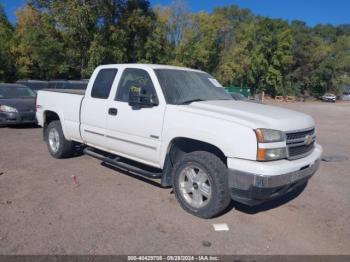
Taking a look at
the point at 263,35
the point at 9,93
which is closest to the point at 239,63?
the point at 263,35

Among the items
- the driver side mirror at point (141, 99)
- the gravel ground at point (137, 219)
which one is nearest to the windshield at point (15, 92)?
the gravel ground at point (137, 219)

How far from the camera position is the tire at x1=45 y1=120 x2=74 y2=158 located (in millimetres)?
6801

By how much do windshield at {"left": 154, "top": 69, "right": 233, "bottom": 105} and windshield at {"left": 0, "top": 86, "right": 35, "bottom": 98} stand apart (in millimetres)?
8480

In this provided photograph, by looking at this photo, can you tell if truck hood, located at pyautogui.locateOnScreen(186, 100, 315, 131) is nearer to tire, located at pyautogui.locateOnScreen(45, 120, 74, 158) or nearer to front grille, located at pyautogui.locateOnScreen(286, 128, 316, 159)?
front grille, located at pyautogui.locateOnScreen(286, 128, 316, 159)

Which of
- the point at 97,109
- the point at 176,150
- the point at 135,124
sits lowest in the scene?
the point at 176,150

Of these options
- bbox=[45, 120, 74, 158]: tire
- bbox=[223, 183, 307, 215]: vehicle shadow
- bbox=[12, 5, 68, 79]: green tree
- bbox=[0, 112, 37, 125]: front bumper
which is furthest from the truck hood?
bbox=[12, 5, 68, 79]: green tree

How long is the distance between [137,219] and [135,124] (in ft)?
4.61

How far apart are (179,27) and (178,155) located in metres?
40.3

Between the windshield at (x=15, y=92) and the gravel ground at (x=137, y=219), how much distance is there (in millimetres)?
6130

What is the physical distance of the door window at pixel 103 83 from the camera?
5684 mm

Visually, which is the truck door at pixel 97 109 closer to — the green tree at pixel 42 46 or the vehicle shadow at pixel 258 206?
the vehicle shadow at pixel 258 206

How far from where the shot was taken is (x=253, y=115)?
4258 millimetres

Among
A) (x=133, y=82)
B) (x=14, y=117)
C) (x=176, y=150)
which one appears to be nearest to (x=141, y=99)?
(x=133, y=82)

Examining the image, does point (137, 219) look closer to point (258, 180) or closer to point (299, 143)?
point (258, 180)
